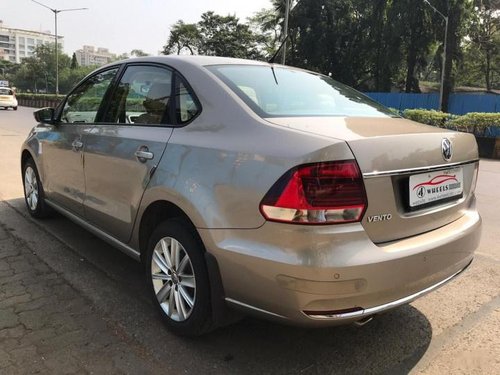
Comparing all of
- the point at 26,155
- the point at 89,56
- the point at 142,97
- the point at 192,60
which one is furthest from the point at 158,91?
the point at 89,56

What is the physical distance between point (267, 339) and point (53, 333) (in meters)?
1.29

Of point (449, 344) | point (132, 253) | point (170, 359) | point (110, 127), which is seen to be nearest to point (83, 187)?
point (110, 127)

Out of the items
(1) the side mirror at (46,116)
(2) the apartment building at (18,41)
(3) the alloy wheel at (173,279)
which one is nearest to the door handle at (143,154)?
(3) the alloy wheel at (173,279)

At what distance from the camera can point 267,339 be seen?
9.67 ft

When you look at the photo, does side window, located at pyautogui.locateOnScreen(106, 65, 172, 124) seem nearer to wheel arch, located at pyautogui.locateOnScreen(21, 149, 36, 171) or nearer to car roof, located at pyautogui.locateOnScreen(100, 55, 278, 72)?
car roof, located at pyautogui.locateOnScreen(100, 55, 278, 72)

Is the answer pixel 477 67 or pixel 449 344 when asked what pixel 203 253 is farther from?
pixel 477 67

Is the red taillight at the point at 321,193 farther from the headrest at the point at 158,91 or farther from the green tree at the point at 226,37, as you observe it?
the green tree at the point at 226,37

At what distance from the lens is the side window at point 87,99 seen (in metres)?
3.91

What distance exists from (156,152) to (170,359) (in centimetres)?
121

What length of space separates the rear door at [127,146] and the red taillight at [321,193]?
1.04 meters

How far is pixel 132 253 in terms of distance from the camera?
3.36 metres

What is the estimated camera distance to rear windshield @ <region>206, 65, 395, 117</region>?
281cm

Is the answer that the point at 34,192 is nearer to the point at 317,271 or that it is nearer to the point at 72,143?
the point at 72,143

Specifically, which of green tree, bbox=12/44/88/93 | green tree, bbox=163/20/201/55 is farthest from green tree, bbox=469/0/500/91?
green tree, bbox=12/44/88/93
